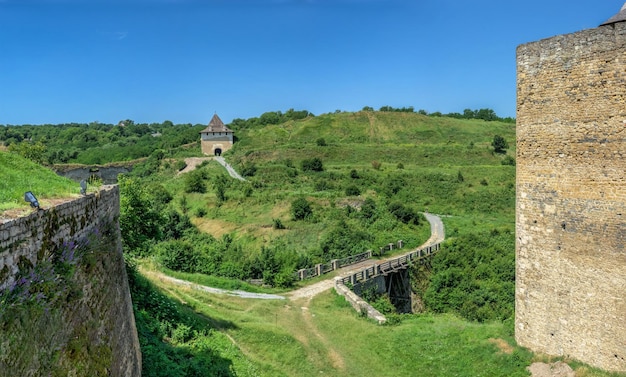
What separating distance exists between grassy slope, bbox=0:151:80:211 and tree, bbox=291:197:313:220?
2704 centimetres

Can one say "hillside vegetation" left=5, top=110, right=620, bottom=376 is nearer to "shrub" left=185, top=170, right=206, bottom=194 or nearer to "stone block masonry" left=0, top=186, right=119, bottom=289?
"shrub" left=185, top=170, right=206, bottom=194

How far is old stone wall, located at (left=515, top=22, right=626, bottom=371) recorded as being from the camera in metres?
10.5

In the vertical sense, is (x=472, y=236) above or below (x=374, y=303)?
above

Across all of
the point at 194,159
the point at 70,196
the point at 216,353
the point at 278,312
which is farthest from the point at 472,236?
the point at 194,159

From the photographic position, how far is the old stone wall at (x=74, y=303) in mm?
4344

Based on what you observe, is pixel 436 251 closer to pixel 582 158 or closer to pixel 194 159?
pixel 582 158


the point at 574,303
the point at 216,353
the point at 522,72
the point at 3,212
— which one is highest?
the point at 522,72

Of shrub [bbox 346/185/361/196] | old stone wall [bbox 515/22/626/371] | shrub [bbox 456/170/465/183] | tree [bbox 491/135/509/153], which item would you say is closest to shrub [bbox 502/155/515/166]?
tree [bbox 491/135/509/153]

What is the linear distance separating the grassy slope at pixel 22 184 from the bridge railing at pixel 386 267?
16.3m

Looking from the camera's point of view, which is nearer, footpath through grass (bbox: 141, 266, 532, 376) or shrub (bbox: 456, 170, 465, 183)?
footpath through grass (bbox: 141, 266, 532, 376)

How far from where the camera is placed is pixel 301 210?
36.4 m

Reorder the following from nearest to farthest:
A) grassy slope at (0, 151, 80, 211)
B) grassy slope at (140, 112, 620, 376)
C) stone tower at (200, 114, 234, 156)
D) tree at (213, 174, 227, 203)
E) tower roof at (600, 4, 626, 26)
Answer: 1. grassy slope at (0, 151, 80, 211)
2. tower roof at (600, 4, 626, 26)
3. grassy slope at (140, 112, 620, 376)
4. tree at (213, 174, 227, 203)
5. stone tower at (200, 114, 234, 156)

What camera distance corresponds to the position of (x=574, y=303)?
11.5 metres

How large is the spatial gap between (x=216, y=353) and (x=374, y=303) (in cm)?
1169
